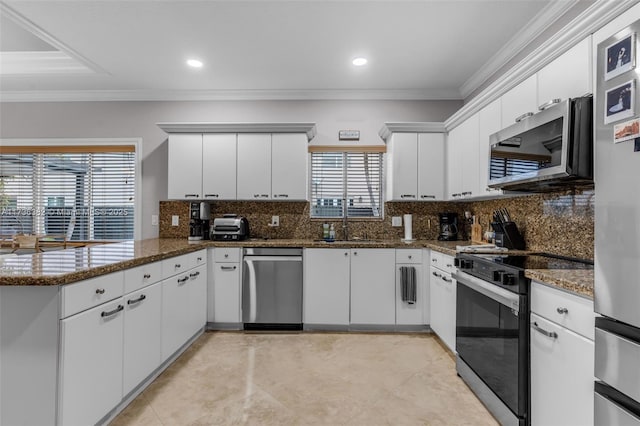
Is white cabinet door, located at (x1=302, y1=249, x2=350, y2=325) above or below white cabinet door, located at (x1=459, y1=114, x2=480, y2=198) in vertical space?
below

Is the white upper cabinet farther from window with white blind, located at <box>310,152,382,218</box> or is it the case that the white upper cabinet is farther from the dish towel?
the dish towel

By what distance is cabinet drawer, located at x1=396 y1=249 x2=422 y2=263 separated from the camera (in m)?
3.30

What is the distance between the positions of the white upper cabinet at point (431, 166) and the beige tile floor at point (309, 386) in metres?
1.57

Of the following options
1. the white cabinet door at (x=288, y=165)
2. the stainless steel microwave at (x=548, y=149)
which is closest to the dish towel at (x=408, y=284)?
the stainless steel microwave at (x=548, y=149)

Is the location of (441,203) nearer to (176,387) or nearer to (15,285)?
(176,387)

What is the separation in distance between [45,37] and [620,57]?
12.9 feet

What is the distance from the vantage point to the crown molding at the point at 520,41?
7.51ft

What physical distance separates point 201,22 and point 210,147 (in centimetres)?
140

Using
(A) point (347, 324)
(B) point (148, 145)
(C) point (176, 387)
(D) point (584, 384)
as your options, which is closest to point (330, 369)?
(A) point (347, 324)

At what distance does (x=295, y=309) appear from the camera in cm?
332

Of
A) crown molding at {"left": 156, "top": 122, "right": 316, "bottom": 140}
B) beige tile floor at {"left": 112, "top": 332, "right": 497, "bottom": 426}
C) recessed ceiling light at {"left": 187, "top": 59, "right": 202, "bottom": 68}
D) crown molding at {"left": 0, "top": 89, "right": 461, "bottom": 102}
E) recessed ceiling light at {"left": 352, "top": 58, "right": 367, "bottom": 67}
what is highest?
recessed ceiling light at {"left": 187, "top": 59, "right": 202, "bottom": 68}

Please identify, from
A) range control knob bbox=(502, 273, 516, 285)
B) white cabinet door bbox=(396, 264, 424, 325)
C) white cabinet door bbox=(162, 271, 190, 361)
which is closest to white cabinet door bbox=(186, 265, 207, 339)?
white cabinet door bbox=(162, 271, 190, 361)

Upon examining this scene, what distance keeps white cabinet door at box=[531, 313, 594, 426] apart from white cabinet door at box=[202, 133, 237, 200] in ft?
10.1

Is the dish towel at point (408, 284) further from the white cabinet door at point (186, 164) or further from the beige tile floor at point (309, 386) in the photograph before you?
the white cabinet door at point (186, 164)
